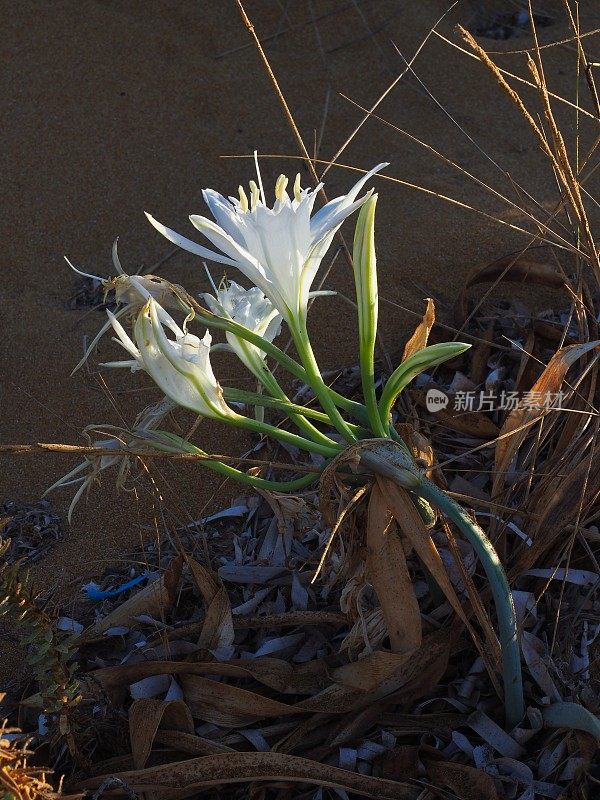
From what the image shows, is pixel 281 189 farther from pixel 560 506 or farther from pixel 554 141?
pixel 560 506

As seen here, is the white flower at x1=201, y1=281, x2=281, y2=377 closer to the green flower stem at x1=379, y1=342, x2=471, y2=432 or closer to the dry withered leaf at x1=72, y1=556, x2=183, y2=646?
the green flower stem at x1=379, y1=342, x2=471, y2=432

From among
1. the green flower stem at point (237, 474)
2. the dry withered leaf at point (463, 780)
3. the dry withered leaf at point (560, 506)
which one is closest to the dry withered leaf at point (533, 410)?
the dry withered leaf at point (560, 506)

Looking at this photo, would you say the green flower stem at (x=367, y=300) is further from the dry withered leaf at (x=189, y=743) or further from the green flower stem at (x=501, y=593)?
the dry withered leaf at (x=189, y=743)

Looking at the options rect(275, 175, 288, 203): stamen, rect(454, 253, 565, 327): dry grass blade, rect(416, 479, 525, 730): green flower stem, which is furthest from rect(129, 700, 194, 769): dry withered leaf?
rect(454, 253, 565, 327): dry grass blade

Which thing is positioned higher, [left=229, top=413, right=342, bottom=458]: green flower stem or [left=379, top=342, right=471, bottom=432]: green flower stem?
[left=379, top=342, right=471, bottom=432]: green flower stem

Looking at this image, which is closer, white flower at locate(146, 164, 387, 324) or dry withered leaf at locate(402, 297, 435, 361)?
white flower at locate(146, 164, 387, 324)

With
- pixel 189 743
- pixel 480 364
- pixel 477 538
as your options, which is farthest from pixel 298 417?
pixel 480 364

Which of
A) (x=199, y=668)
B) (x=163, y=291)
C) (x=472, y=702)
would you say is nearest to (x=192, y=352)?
(x=163, y=291)
